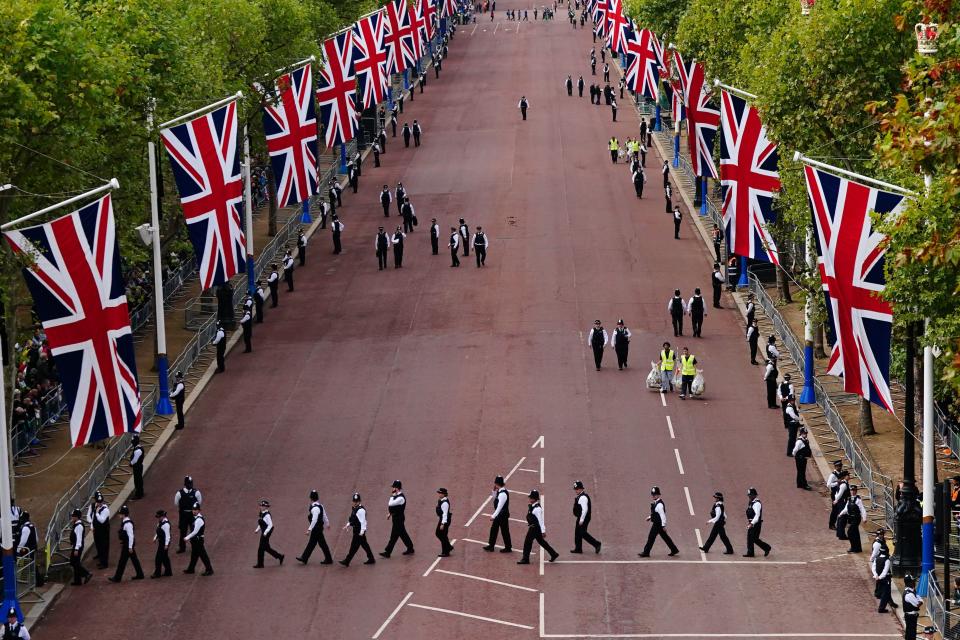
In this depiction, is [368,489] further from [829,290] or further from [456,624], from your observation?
[829,290]

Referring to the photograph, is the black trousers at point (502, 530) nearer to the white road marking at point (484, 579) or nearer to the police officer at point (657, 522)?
the white road marking at point (484, 579)

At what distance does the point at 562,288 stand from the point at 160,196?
18099 mm

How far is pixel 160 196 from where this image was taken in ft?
154

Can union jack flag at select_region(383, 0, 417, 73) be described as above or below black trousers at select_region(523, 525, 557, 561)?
above

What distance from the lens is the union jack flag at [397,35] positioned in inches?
3605

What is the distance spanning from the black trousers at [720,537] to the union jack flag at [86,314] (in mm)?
12425

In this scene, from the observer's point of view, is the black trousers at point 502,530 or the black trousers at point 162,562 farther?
the black trousers at point 502,530

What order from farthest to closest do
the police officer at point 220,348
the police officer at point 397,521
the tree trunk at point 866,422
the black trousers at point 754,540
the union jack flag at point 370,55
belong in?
the union jack flag at point 370,55 < the police officer at point 220,348 < the tree trunk at point 866,422 < the police officer at point 397,521 < the black trousers at point 754,540

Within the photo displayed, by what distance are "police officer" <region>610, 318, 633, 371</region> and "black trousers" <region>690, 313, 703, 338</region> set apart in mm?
3544

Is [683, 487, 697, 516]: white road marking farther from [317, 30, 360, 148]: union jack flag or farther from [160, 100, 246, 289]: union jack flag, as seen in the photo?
[317, 30, 360, 148]: union jack flag

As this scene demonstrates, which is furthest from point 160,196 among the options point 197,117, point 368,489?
point 368,489

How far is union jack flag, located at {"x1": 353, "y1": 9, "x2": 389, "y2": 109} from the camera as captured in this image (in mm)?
73750

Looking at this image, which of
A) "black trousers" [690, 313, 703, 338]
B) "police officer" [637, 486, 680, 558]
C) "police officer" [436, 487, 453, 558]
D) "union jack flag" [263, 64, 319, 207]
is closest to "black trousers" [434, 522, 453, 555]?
"police officer" [436, 487, 453, 558]

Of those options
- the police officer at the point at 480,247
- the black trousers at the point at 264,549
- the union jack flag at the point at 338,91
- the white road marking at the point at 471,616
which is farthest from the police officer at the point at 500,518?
the union jack flag at the point at 338,91
